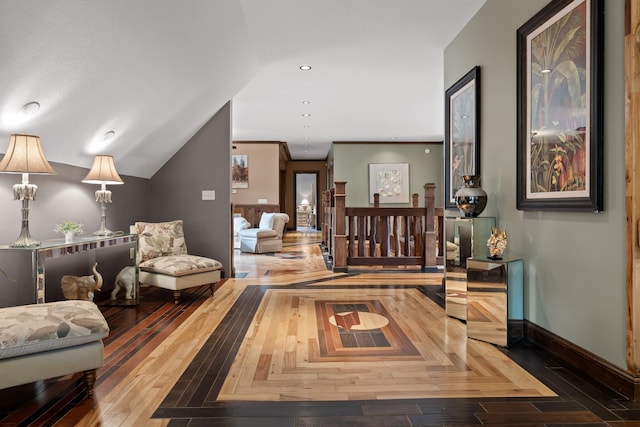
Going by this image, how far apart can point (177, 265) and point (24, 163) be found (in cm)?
172

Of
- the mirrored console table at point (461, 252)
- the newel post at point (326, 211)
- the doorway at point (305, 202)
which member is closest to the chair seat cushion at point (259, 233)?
the newel post at point (326, 211)

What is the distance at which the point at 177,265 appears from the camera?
13.7 feet

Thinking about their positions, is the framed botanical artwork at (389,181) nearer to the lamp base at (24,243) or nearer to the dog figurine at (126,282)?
the dog figurine at (126,282)

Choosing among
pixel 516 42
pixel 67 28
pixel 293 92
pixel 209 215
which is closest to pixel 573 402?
pixel 516 42

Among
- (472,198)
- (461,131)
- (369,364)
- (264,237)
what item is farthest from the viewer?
(264,237)

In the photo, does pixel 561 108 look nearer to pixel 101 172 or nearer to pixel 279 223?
pixel 101 172

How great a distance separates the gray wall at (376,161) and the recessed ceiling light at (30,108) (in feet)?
29.0

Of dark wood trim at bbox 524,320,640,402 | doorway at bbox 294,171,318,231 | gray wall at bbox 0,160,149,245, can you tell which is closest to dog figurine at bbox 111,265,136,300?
gray wall at bbox 0,160,149,245

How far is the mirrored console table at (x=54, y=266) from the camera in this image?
2760 millimetres

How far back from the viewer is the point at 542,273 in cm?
293

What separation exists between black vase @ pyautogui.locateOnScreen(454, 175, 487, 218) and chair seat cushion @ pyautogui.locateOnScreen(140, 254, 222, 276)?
258 cm

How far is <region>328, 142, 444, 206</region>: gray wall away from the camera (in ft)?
37.5

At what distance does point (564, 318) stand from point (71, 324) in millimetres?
2835

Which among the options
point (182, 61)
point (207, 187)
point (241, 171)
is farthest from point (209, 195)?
point (241, 171)
